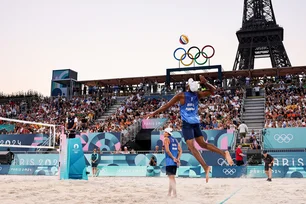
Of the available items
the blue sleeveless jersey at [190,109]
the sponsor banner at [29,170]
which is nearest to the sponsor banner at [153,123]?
the sponsor banner at [29,170]

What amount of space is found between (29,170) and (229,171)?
1182 cm

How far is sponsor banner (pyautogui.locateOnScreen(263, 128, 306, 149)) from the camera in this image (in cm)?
2081

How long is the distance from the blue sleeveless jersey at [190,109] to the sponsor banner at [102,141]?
17.0 meters

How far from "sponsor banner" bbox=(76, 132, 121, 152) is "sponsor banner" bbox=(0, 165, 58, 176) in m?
3.66

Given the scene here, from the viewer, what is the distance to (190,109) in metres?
7.41

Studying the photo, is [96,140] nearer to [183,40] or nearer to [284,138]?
[284,138]

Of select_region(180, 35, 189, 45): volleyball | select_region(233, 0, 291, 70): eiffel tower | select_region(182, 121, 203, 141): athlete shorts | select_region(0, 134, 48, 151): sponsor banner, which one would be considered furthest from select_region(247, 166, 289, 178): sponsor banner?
select_region(233, 0, 291, 70): eiffel tower

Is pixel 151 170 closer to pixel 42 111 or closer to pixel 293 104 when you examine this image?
pixel 293 104

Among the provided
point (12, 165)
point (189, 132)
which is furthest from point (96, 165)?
point (189, 132)

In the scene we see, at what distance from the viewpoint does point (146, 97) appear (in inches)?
1246

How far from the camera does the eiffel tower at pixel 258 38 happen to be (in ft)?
153

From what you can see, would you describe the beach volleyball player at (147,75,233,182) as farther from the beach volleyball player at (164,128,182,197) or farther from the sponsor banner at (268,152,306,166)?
the sponsor banner at (268,152,306,166)

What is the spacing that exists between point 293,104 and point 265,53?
28.3 metres

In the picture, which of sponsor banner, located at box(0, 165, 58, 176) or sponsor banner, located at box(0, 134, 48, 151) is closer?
sponsor banner, located at box(0, 165, 58, 176)
